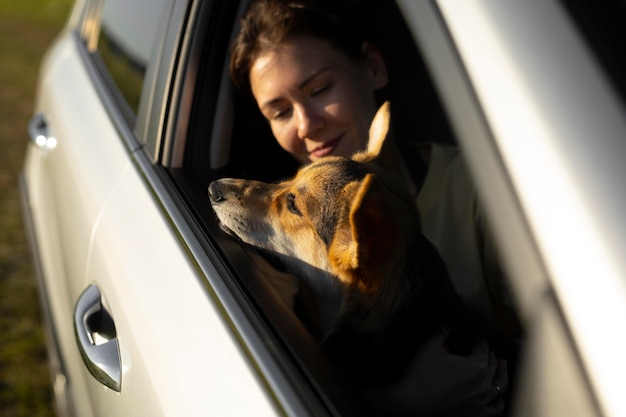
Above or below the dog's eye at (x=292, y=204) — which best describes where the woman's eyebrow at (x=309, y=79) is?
above

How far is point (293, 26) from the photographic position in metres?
2.69

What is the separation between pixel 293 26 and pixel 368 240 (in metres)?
1.00

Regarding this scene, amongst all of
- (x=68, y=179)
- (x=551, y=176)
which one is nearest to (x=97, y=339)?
(x=68, y=179)

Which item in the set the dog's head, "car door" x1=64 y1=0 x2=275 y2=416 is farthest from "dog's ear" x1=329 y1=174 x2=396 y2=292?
"car door" x1=64 y1=0 x2=275 y2=416

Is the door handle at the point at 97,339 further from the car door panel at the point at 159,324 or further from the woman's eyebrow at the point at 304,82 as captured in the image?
the woman's eyebrow at the point at 304,82

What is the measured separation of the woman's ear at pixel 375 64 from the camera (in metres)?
2.77

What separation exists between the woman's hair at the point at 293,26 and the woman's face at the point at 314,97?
0.13 ft

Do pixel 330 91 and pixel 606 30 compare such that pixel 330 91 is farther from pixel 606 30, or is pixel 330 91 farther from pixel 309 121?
pixel 606 30

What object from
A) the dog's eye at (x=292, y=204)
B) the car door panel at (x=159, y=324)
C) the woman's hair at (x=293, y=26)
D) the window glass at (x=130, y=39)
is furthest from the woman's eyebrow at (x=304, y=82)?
the car door panel at (x=159, y=324)

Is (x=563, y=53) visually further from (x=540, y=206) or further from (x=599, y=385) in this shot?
(x=599, y=385)

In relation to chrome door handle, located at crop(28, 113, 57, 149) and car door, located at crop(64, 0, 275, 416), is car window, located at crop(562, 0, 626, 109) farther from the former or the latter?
chrome door handle, located at crop(28, 113, 57, 149)

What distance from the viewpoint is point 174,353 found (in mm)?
1596

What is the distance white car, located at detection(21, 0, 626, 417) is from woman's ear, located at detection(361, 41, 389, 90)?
12 centimetres

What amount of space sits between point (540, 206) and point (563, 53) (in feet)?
0.75
